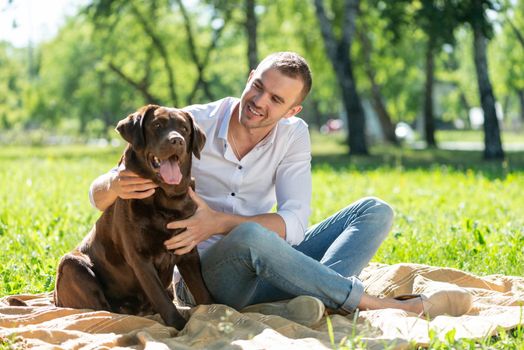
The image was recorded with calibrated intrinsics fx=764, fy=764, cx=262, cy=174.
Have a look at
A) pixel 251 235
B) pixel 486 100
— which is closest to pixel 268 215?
pixel 251 235

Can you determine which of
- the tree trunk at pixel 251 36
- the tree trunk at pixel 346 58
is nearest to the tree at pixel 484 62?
the tree trunk at pixel 346 58

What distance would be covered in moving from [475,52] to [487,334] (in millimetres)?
15006

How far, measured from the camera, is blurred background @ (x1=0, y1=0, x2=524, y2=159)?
1923 centimetres

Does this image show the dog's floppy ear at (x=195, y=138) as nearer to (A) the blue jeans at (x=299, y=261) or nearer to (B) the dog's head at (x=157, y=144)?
(B) the dog's head at (x=157, y=144)

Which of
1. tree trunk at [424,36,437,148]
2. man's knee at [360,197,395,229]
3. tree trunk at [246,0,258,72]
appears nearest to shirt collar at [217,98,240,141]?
man's knee at [360,197,395,229]

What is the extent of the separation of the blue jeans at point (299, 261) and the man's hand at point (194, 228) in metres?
0.13

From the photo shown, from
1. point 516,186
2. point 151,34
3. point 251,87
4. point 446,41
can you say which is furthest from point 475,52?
point 151,34

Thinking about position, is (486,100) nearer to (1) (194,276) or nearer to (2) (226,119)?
(2) (226,119)

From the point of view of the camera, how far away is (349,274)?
15.4 feet

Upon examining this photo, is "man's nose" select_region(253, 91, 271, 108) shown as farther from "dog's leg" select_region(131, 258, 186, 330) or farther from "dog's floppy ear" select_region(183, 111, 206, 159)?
"dog's leg" select_region(131, 258, 186, 330)

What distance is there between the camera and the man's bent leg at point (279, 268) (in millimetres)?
4324

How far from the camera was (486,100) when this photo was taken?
1820 cm

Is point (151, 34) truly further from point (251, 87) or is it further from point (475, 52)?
point (251, 87)

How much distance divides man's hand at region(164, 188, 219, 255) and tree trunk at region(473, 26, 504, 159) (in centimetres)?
1461
